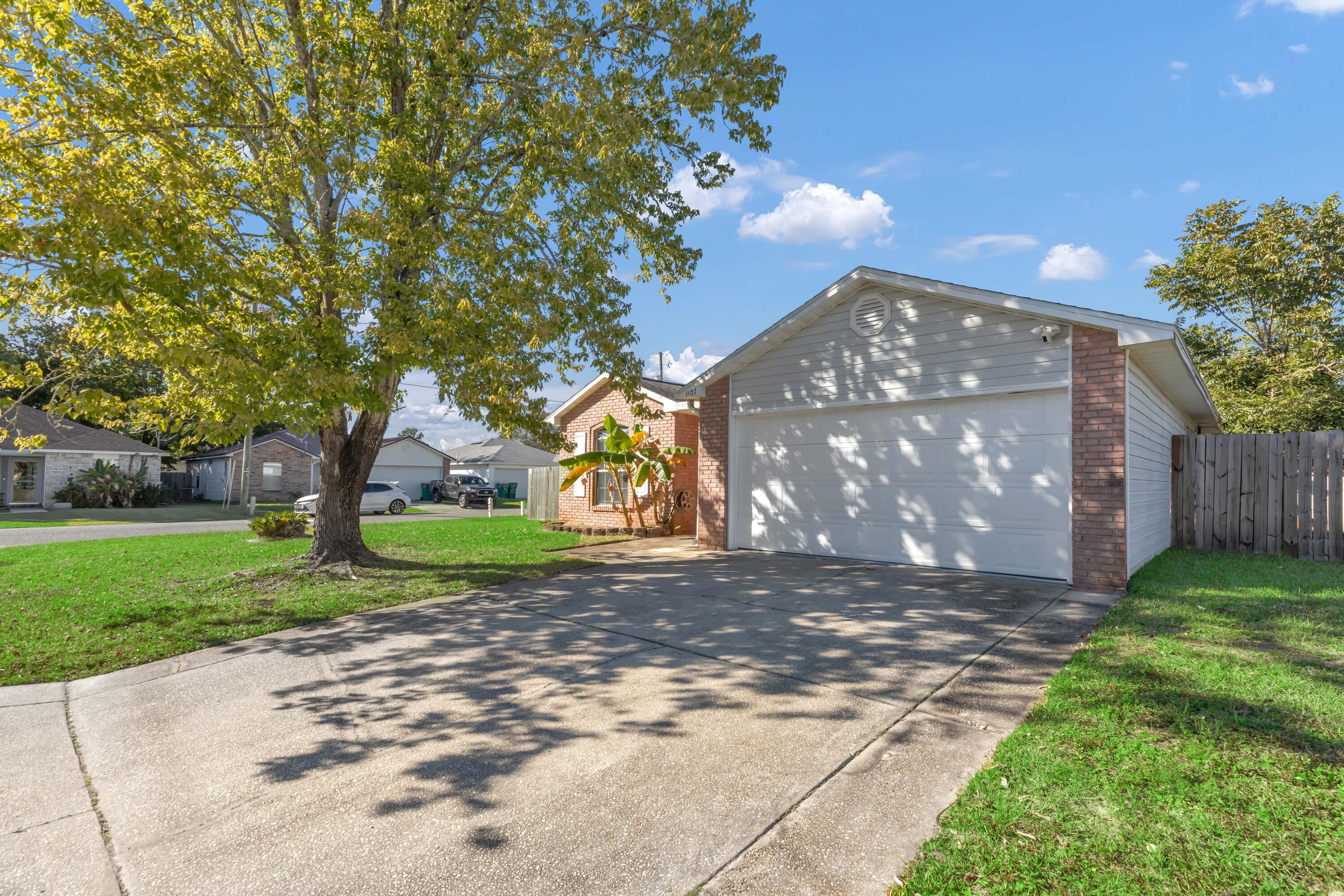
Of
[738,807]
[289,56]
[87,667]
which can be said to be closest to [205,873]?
[738,807]

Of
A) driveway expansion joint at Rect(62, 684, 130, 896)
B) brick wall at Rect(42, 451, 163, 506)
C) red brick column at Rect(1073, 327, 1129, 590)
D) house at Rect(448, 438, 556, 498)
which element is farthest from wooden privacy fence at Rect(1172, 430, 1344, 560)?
brick wall at Rect(42, 451, 163, 506)

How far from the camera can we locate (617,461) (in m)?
14.2

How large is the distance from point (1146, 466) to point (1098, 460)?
236 cm

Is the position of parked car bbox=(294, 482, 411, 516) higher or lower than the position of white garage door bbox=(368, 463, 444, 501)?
lower

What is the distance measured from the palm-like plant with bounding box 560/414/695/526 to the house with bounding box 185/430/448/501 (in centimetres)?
2211

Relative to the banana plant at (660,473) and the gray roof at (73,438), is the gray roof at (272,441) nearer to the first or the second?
the gray roof at (73,438)

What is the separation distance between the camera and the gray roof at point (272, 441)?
34531 mm

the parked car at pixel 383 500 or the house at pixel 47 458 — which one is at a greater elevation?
the house at pixel 47 458

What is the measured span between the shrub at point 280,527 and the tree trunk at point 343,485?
654 cm

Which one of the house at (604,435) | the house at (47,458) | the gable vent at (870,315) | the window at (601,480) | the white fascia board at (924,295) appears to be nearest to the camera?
the white fascia board at (924,295)

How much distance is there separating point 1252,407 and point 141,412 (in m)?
29.4

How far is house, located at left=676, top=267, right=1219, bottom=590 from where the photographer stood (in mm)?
7684

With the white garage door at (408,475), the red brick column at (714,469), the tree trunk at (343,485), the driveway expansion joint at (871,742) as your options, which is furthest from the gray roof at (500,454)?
the driveway expansion joint at (871,742)

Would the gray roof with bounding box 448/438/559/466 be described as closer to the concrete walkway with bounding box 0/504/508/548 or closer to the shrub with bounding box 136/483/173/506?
the shrub with bounding box 136/483/173/506
